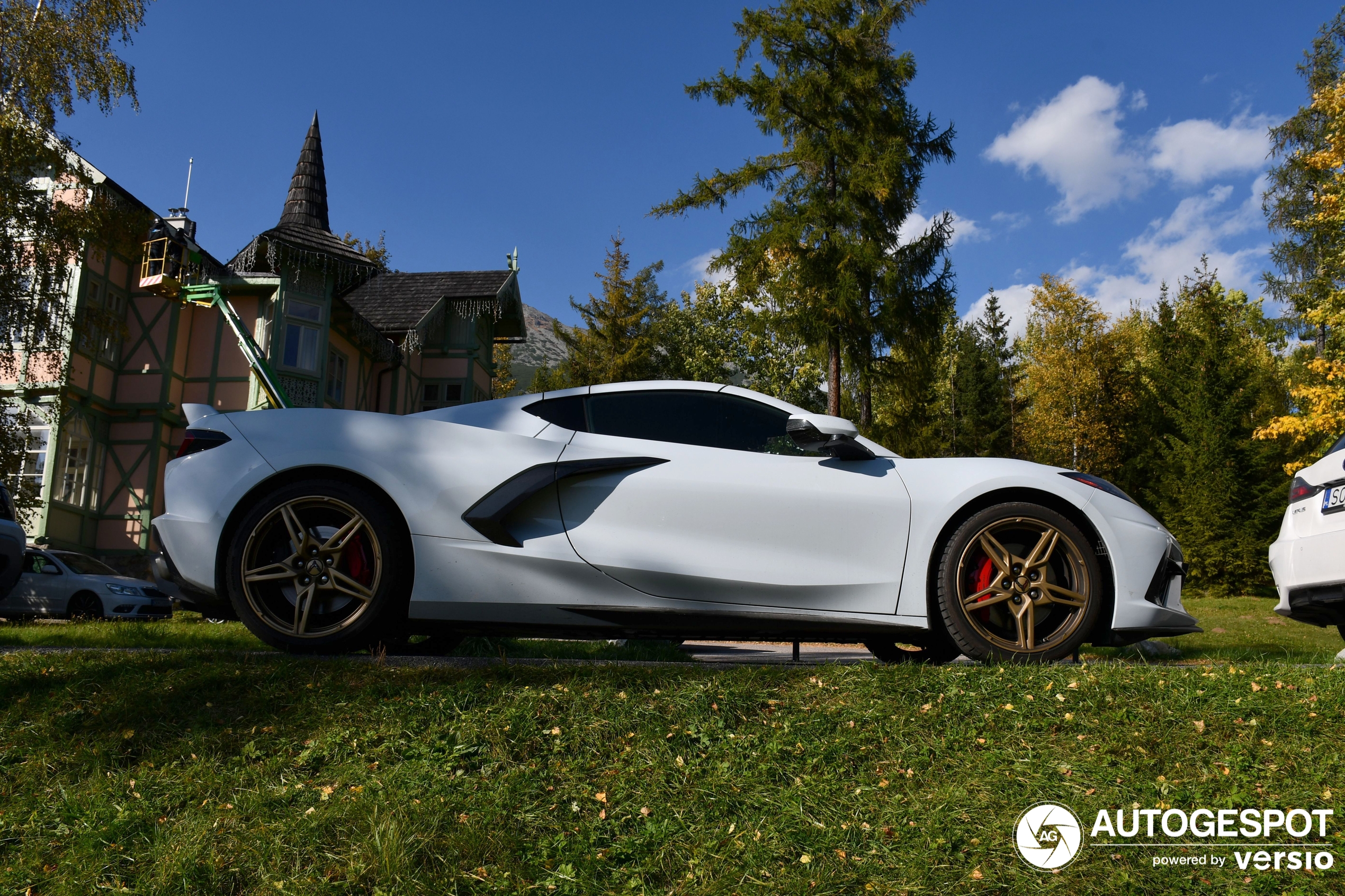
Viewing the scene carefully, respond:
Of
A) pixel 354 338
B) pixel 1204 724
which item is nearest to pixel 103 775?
pixel 1204 724

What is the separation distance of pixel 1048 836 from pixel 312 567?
324 cm

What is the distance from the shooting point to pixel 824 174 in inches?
660

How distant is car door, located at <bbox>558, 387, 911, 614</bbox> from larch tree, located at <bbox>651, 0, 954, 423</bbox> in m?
11.8

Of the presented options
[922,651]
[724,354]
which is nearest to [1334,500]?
[922,651]

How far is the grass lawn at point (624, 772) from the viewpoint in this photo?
2.57 metres

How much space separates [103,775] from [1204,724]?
12.5 feet

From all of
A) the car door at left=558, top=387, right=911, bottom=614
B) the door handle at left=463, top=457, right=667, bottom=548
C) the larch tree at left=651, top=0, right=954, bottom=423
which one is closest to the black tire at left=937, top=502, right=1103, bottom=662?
the car door at left=558, top=387, right=911, bottom=614

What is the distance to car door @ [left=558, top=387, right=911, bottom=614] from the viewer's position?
164 inches

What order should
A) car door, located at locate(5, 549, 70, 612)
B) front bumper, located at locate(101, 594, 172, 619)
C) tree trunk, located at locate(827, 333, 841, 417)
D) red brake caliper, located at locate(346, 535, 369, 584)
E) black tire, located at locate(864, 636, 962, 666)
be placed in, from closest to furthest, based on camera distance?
red brake caliper, located at locate(346, 535, 369, 584) < black tire, located at locate(864, 636, 962, 666) < car door, located at locate(5, 549, 70, 612) < front bumper, located at locate(101, 594, 172, 619) < tree trunk, located at locate(827, 333, 841, 417)

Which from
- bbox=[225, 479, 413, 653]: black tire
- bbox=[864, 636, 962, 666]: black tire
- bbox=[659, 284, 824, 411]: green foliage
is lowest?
bbox=[864, 636, 962, 666]: black tire

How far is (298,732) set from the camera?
3.27 m

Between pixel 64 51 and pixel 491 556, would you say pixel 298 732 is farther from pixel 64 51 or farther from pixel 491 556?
pixel 64 51

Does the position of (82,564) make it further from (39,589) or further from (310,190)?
(310,190)

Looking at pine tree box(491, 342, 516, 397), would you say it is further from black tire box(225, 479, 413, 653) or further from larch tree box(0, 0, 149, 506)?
black tire box(225, 479, 413, 653)
